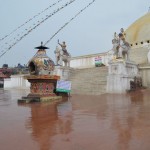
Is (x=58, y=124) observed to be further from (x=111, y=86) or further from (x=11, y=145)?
(x=111, y=86)

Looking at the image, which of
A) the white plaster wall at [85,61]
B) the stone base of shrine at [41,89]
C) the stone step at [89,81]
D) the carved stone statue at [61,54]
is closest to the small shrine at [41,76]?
the stone base of shrine at [41,89]

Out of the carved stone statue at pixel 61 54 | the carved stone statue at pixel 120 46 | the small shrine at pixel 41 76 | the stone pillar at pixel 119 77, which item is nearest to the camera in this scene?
the small shrine at pixel 41 76

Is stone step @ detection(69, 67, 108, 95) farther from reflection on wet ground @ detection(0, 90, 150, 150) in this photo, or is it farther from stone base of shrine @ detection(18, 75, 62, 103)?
reflection on wet ground @ detection(0, 90, 150, 150)

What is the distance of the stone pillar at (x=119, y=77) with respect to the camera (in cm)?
1698

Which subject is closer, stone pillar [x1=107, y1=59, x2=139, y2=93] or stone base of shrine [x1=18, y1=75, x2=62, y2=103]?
stone base of shrine [x1=18, y1=75, x2=62, y2=103]

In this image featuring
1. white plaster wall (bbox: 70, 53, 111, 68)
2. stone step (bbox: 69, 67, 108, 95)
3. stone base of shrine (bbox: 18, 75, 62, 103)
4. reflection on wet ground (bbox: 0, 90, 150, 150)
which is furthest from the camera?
white plaster wall (bbox: 70, 53, 111, 68)

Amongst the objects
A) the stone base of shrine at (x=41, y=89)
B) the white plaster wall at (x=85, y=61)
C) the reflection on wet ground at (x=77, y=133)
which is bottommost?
the reflection on wet ground at (x=77, y=133)

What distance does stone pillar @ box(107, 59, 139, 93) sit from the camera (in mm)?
16981

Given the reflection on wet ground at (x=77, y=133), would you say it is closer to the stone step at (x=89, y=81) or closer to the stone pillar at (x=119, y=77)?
the stone pillar at (x=119, y=77)

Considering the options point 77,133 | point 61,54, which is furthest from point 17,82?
point 77,133

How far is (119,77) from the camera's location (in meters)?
17.0

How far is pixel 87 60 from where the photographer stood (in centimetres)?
2898

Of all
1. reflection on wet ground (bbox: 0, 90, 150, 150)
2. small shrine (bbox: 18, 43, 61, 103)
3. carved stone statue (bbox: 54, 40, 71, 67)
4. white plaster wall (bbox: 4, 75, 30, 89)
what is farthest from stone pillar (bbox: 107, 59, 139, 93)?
white plaster wall (bbox: 4, 75, 30, 89)

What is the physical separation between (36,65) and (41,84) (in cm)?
98
